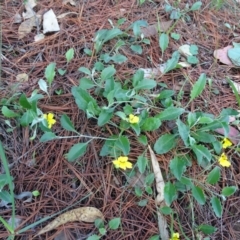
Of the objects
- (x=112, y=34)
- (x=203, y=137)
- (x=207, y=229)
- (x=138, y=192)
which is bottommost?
(x=207, y=229)

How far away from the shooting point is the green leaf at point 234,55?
178 cm

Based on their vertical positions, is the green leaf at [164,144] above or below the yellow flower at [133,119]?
below

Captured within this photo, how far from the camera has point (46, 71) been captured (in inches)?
62.9

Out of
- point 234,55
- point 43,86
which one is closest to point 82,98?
point 43,86

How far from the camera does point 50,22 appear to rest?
1.81m

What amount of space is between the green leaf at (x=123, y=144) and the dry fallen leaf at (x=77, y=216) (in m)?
0.22

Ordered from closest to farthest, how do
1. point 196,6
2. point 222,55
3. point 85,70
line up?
point 85,70 → point 222,55 → point 196,6

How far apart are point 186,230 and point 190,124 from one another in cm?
37

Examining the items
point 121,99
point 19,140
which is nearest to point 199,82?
point 121,99

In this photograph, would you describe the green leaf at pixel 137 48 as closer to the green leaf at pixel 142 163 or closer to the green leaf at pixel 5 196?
the green leaf at pixel 142 163

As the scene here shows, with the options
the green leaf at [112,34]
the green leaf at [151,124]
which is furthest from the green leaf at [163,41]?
the green leaf at [151,124]

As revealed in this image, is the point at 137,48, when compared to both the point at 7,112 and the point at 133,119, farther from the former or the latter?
the point at 7,112

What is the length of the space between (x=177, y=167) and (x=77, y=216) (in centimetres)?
38

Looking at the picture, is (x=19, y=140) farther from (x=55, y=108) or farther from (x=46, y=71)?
(x=46, y=71)
